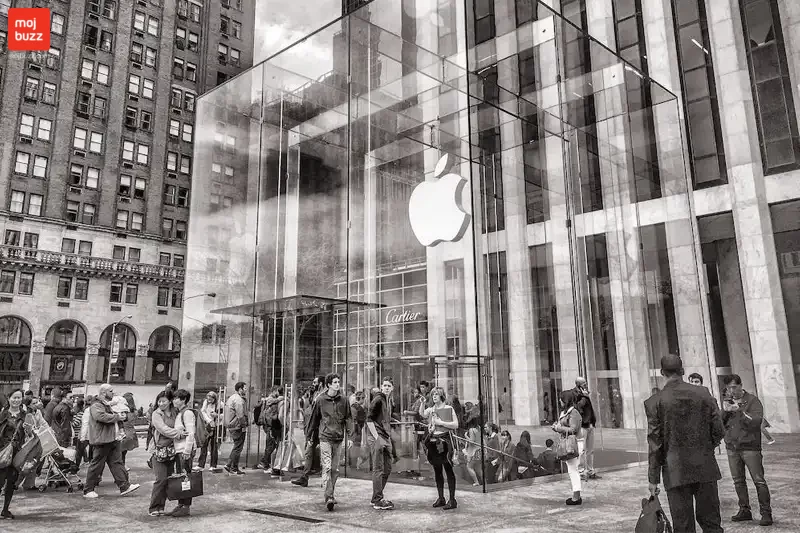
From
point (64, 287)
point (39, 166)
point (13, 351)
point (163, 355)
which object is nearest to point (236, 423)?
point (13, 351)

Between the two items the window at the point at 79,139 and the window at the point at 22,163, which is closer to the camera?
the window at the point at 22,163

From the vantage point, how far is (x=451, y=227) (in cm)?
1459

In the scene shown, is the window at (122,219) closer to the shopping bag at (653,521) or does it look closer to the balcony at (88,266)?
the balcony at (88,266)

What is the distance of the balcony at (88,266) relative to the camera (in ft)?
159

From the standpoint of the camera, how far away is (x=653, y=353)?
17.2 m

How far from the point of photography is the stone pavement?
25.2ft

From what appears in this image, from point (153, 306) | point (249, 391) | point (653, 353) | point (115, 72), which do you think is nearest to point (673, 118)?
point (653, 353)

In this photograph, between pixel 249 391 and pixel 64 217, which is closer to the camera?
pixel 249 391

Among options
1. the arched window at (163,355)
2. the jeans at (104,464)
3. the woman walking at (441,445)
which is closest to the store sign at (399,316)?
the woman walking at (441,445)

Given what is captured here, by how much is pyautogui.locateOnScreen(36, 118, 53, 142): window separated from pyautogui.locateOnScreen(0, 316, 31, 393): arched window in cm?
1591

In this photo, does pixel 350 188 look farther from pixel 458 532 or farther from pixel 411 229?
pixel 458 532

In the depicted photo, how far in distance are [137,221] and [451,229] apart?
50606 millimetres

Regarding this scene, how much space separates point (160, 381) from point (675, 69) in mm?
49365

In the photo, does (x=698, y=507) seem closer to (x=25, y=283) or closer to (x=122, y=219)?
(x=25, y=283)
